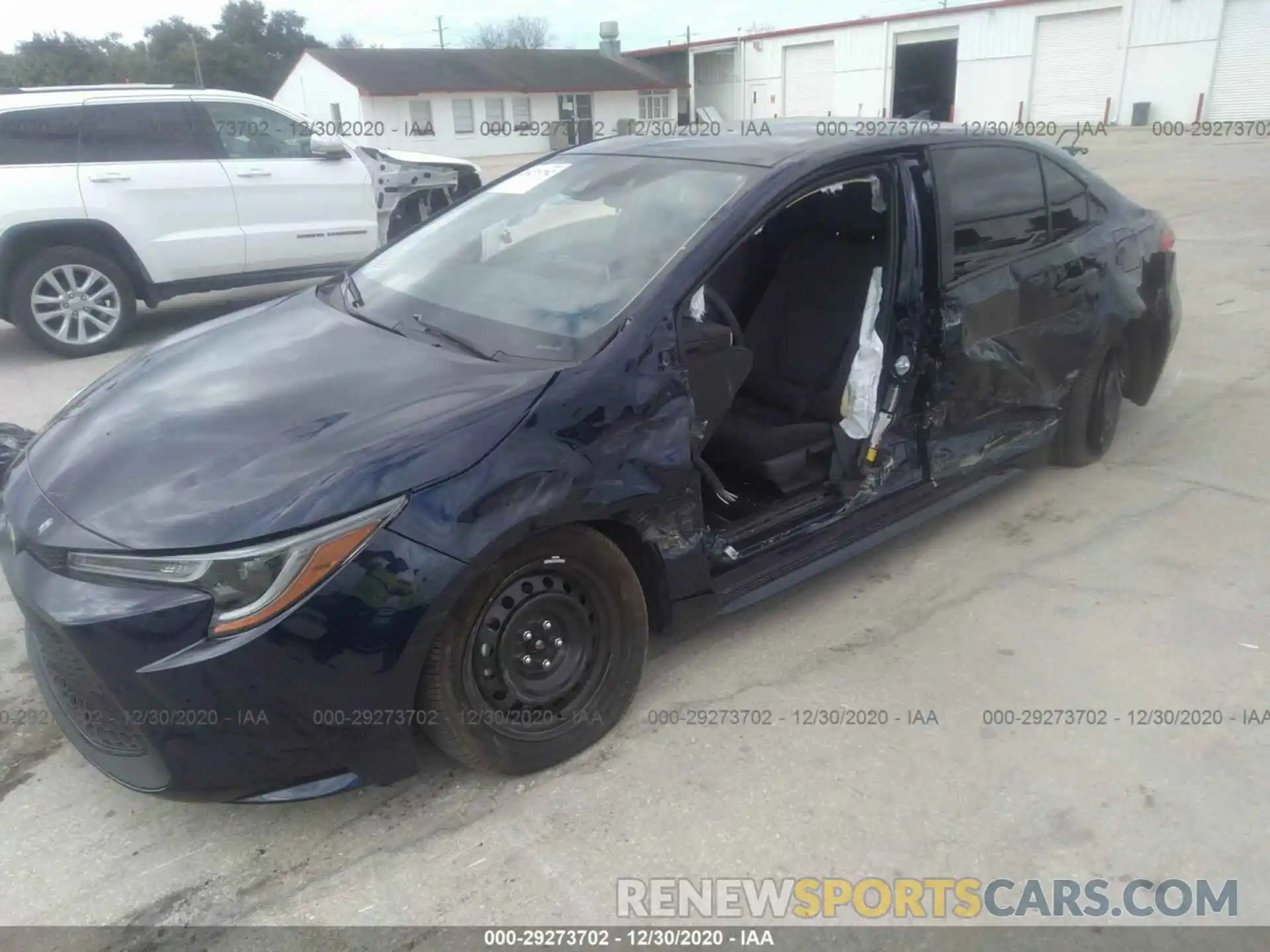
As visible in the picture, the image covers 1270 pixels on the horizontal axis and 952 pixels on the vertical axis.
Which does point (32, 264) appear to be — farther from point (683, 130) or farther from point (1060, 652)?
point (1060, 652)

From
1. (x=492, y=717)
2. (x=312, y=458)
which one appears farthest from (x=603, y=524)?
(x=312, y=458)

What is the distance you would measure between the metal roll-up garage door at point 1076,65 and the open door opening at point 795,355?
1323 inches

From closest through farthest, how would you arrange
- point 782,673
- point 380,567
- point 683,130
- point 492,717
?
point 380,567, point 492,717, point 782,673, point 683,130

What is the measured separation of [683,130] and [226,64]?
5380 centimetres

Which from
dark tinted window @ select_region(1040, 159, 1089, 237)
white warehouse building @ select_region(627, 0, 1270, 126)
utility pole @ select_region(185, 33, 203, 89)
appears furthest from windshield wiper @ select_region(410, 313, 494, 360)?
utility pole @ select_region(185, 33, 203, 89)

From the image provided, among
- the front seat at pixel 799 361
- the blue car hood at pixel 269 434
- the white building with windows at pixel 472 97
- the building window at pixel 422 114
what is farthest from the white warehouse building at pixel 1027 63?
the blue car hood at pixel 269 434

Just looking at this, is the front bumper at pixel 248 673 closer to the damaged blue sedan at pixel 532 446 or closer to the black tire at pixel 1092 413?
the damaged blue sedan at pixel 532 446

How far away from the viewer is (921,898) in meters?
2.26

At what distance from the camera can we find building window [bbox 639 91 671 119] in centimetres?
4381

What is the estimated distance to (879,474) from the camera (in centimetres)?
343

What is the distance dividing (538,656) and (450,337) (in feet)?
3.25

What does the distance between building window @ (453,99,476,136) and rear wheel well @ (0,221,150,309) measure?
113ft

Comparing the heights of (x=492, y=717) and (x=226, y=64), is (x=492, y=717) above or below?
below

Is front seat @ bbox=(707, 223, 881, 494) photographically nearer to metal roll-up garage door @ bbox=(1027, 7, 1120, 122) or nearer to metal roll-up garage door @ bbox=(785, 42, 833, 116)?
metal roll-up garage door @ bbox=(1027, 7, 1120, 122)
